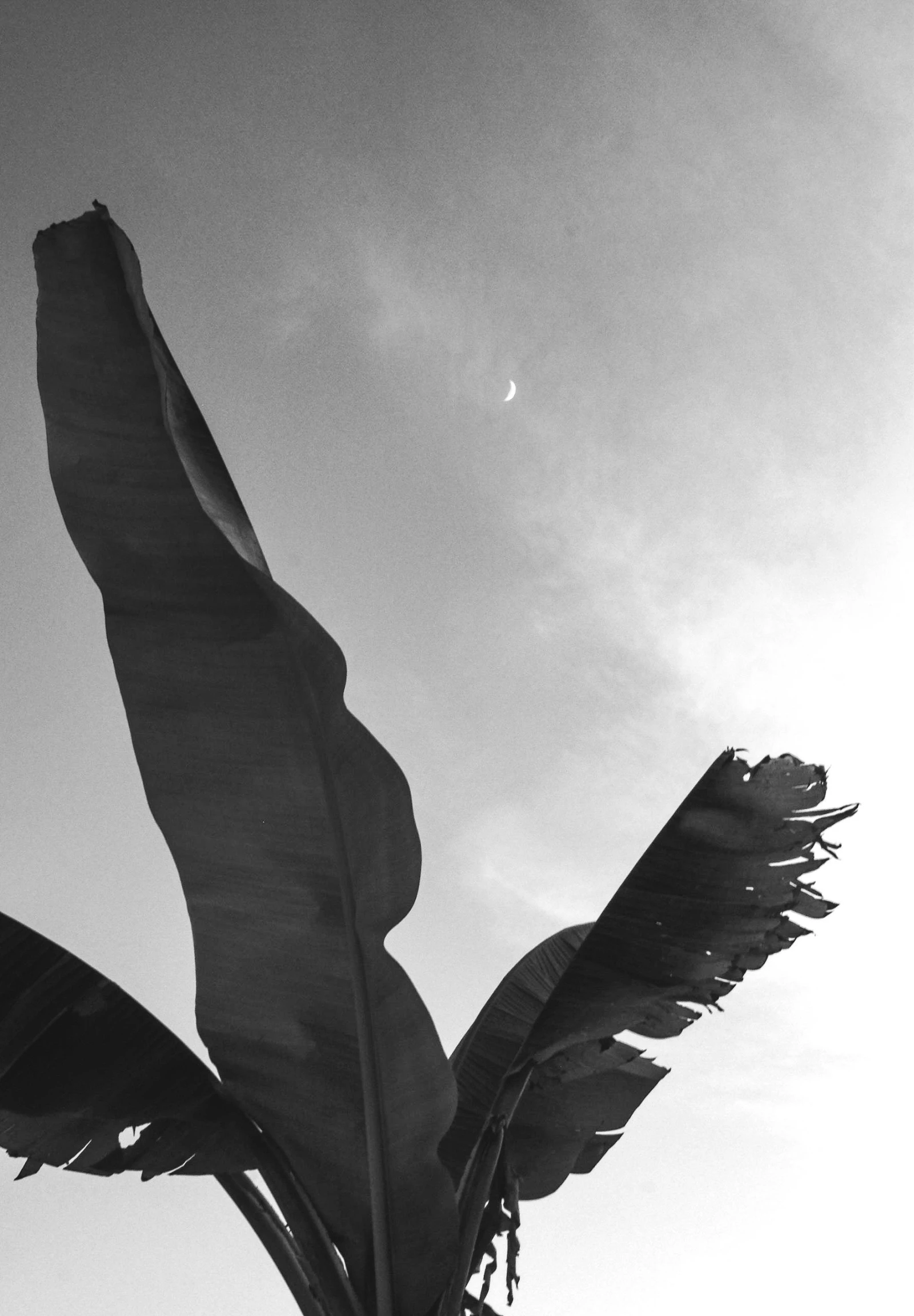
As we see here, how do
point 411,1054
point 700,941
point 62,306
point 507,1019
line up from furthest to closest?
point 507,1019 → point 700,941 → point 411,1054 → point 62,306

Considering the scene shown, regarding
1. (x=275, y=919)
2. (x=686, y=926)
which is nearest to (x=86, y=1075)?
(x=275, y=919)

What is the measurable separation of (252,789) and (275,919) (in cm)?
39

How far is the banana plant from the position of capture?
102 inches

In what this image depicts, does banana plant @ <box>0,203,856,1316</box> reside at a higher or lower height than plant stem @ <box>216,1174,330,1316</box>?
higher

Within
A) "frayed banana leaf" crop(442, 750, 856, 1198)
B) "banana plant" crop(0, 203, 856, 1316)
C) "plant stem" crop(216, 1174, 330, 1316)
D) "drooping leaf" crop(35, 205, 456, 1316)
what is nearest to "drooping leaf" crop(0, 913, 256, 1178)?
"banana plant" crop(0, 203, 856, 1316)

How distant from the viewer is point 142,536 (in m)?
2.62

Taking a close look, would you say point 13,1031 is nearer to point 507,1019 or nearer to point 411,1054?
point 411,1054

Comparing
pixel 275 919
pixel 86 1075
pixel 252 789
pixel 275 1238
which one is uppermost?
pixel 252 789

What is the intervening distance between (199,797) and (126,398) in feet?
3.50

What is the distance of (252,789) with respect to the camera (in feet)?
9.23

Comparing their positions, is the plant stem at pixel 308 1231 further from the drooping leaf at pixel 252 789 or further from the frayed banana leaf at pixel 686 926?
the frayed banana leaf at pixel 686 926

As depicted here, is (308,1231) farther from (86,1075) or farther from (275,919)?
(275,919)

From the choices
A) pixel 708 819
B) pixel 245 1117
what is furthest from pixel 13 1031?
pixel 708 819

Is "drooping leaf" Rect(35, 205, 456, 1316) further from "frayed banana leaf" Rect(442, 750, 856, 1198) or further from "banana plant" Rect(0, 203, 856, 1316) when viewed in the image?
"frayed banana leaf" Rect(442, 750, 856, 1198)
